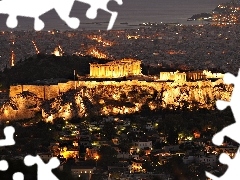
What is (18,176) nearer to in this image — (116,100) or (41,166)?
(41,166)

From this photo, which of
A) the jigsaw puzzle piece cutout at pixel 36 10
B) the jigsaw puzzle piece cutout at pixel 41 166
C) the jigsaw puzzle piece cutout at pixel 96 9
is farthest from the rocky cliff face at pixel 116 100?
the jigsaw puzzle piece cutout at pixel 41 166

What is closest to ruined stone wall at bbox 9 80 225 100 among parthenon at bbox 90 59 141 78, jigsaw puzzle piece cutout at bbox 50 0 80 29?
parthenon at bbox 90 59 141 78

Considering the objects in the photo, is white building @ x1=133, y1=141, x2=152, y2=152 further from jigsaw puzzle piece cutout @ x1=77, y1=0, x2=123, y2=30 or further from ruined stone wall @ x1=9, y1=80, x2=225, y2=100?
jigsaw puzzle piece cutout @ x1=77, y1=0, x2=123, y2=30

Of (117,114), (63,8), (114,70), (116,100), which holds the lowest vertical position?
(117,114)

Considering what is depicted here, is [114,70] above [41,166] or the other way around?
above

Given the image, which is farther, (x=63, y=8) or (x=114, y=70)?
(x=114, y=70)

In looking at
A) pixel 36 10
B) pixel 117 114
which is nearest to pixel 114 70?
pixel 117 114
